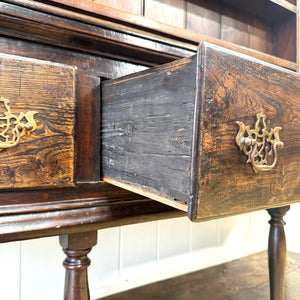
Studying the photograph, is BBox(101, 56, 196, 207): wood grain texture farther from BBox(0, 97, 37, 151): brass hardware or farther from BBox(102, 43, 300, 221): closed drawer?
BBox(0, 97, 37, 151): brass hardware

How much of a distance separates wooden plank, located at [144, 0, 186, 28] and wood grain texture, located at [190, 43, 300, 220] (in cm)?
50

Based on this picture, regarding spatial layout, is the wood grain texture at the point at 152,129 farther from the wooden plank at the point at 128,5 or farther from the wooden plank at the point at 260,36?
the wooden plank at the point at 260,36

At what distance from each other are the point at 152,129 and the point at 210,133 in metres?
0.09

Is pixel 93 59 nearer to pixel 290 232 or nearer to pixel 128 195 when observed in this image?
pixel 128 195

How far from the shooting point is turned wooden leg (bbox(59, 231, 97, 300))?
1.67 feet

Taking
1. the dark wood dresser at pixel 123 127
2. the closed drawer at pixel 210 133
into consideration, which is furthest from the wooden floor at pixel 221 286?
the closed drawer at pixel 210 133

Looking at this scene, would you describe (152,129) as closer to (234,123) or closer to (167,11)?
(234,123)

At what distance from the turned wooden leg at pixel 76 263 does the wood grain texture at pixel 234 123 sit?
26cm

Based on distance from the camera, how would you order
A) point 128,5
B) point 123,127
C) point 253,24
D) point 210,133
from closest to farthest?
point 210,133 < point 123,127 < point 128,5 < point 253,24

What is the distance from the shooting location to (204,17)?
944 mm

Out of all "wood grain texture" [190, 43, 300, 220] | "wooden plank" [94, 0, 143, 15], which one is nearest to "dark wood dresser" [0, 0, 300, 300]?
"wood grain texture" [190, 43, 300, 220]

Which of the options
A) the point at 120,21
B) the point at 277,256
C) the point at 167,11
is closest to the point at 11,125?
the point at 120,21

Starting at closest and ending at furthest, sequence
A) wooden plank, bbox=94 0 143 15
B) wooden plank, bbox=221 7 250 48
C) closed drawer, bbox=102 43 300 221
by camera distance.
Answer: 1. closed drawer, bbox=102 43 300 221
2. wooden plank, bbox=94 0 143 15
3. wooden plank, bbox=221 7 250 48

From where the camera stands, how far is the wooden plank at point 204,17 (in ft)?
3.00
